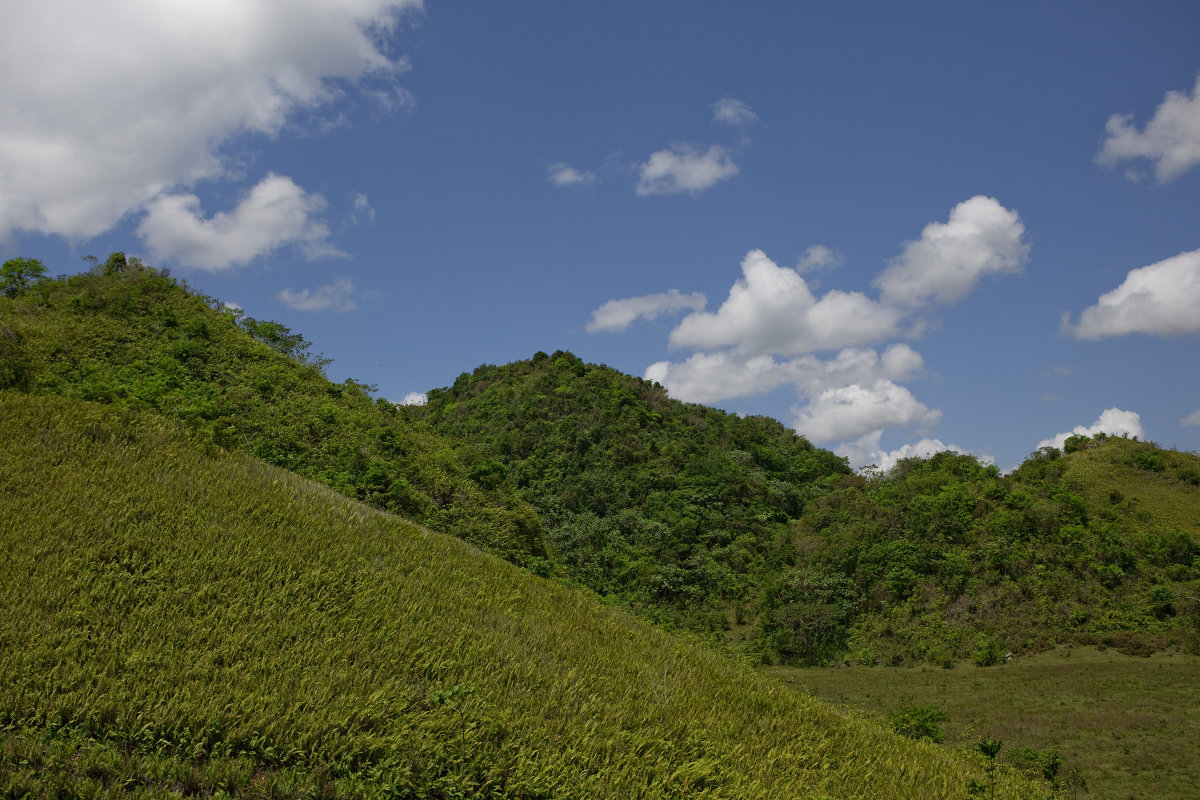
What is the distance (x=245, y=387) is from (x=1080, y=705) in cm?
3662

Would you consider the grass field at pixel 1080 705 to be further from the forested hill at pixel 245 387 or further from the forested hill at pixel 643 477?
the forested hill at pixel 245 387

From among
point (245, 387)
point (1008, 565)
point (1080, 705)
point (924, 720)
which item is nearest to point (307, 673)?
point (245, 387)

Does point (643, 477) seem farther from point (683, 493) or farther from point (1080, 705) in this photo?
point (1080, 705)

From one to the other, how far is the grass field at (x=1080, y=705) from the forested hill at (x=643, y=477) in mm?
10422

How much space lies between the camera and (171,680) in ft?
14.8

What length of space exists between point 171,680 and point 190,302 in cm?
2614

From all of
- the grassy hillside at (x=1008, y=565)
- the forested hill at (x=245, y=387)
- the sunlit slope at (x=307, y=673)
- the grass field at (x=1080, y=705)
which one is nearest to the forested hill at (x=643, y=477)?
the grassy hillside at (x=1008, y=565)

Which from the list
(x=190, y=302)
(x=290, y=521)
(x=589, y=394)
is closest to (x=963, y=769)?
(x=290, y=521)

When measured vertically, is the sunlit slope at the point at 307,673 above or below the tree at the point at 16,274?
below

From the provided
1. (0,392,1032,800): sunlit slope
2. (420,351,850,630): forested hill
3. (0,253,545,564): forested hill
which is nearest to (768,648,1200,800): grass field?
(420,351,850,630): forested hill

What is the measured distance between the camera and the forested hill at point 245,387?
19.0 m

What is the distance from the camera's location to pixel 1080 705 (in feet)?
86.1

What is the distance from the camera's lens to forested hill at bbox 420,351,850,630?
44.8 meters

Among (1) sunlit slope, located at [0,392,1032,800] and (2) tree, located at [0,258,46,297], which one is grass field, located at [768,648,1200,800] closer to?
(1) sunlit slope, located at [0,392,1032,800]
